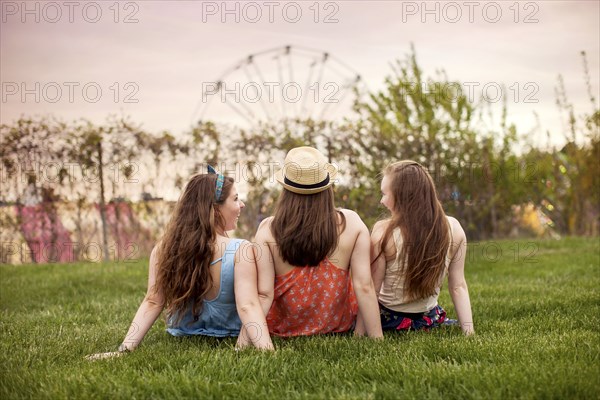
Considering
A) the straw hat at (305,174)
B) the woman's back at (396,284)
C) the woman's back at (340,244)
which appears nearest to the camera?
the straw hat at (305,174)

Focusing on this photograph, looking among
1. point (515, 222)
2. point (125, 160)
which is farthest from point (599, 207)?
point (125, 160)

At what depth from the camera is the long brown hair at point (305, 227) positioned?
395cm

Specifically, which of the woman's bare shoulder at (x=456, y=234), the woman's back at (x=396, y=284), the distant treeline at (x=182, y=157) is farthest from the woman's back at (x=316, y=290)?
the distant treeline at (x=182, y=157)

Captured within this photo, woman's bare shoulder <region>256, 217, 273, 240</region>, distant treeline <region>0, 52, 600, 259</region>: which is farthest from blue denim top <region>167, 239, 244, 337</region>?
distant treeline <region>0, 52, 600, 259</region>

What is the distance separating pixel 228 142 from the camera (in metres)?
9.42

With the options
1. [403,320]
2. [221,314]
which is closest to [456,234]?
[403,320]

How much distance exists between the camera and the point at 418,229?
4.10 metres

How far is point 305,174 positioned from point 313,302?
85 centimetres

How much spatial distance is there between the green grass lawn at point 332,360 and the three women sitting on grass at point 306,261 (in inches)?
8.6

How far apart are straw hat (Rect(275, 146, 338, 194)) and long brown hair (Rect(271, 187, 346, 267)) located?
0.07 meters

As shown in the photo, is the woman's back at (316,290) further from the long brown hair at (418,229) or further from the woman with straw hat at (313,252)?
the long brown hair at (418,229)

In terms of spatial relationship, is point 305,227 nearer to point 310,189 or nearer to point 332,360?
point 310,189

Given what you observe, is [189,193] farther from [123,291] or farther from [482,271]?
[482,271]

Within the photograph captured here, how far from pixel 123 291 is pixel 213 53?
3.42 meters
